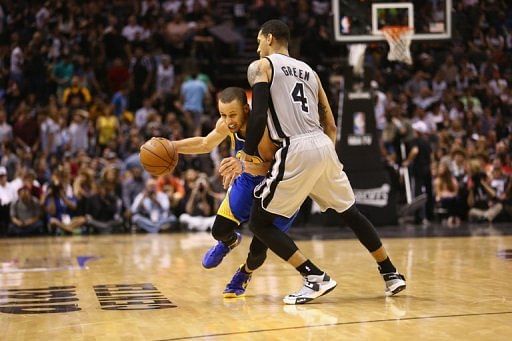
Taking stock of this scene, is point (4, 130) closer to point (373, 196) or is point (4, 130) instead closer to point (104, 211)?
point (104, 211)

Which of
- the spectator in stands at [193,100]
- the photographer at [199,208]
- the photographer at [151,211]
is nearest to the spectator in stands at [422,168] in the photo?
the photographer at [199,208]

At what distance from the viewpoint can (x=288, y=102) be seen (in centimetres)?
604

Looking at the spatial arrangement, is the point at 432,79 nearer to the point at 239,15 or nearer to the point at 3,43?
the point at 239,15

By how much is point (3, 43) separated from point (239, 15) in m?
5.95

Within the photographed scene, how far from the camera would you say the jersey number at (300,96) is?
239 inches

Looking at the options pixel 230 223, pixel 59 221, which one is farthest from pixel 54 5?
pixel 230 223

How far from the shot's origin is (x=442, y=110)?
19484 millimetres

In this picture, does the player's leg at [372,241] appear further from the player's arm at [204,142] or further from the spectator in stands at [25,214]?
the spectator in stands at [25,214]

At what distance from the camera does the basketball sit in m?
6.41

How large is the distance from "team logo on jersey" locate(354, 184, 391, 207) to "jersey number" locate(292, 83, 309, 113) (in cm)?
837

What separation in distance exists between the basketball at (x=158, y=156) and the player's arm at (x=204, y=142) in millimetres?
106

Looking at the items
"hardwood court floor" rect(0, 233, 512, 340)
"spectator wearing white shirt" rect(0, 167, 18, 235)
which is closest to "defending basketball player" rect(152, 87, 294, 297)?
"hardwood court floor" rect(0, 233, 512, 340)

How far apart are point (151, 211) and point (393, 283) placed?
32.3 feet

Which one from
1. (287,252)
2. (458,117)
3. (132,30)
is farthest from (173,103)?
(287,252)
